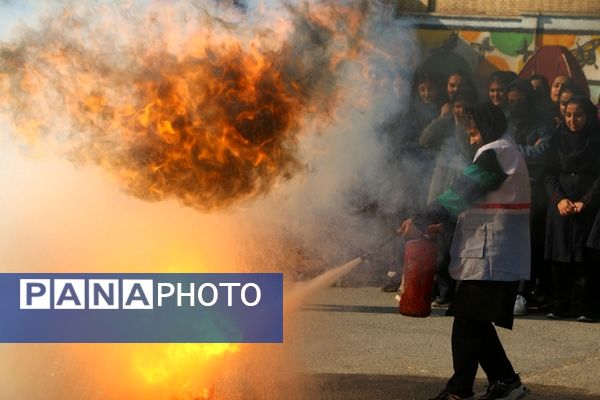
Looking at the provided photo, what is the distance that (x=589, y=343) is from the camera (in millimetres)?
7012

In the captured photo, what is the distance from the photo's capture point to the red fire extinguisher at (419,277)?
18.0 feet

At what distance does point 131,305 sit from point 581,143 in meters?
3.94

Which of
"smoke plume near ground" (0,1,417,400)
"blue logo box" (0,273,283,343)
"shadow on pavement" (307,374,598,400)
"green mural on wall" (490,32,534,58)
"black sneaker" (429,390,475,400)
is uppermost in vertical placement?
"green mural on wall" (490,32,534,58)

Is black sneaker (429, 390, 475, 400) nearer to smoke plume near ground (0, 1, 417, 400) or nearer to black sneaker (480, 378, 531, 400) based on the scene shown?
black sneaker (480, 378, 531, 400)

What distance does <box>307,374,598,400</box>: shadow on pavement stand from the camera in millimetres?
5438

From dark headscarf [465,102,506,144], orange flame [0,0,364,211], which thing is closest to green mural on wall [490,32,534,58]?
dark headscarf [465,102,506,144]

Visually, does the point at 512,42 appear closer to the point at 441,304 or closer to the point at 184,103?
the point at 441,304

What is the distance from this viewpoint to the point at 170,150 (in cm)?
488

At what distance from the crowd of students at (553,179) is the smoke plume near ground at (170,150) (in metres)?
2.07

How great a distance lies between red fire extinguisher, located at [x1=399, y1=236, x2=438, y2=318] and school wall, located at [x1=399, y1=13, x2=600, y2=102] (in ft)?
17.4

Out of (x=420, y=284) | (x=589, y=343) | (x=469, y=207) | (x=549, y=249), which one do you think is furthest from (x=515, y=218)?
(x=549, y=249)

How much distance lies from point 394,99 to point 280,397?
2379 millimetres

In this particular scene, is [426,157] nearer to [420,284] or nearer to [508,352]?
[508,352]

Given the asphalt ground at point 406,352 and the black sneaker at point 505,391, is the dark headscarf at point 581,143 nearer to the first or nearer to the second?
the asphalt ground at point 406,352
